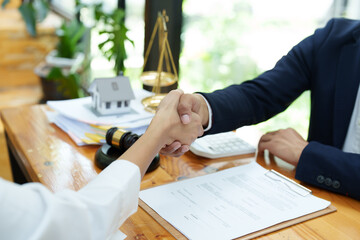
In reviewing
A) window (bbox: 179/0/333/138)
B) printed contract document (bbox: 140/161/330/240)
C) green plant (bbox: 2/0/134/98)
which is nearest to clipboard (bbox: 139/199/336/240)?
printed contract document (bbox: 140/161/330/240)

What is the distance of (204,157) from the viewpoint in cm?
119

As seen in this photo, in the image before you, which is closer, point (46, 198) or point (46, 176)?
point (46, 198)

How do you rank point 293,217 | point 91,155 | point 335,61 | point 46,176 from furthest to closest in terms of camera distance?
1. point 335,61
2. point 91,155
3. point 46,176
4. point 293,217

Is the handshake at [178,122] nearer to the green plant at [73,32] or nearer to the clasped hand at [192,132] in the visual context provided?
the clasped hand at [192,132]

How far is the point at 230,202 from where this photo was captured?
3.03 feet

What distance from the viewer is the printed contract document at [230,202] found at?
0.83 m

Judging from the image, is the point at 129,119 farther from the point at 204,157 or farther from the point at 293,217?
the point at 293,217

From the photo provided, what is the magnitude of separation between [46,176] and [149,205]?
1.01 feet

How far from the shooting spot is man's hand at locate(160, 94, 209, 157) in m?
1.08

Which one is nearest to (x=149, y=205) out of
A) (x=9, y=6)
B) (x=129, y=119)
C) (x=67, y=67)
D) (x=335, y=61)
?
(x=129, y=119)

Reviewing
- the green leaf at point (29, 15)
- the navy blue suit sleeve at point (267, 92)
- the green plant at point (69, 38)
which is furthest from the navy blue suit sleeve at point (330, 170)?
the green leaf at point (29, 15)

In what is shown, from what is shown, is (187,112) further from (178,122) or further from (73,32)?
(73,32)

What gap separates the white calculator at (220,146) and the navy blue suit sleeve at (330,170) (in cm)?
21

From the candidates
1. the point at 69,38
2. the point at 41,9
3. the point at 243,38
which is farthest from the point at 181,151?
the point at 41,9
